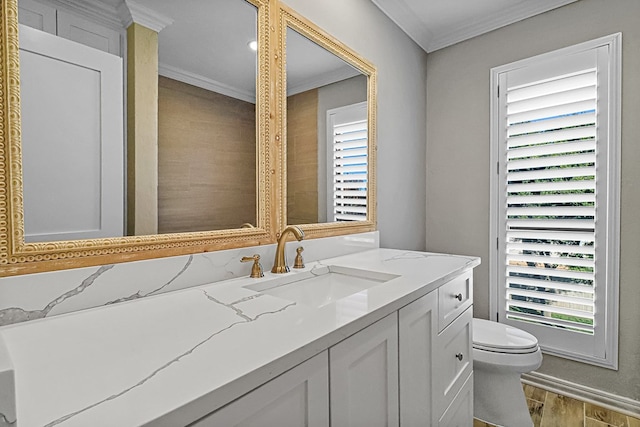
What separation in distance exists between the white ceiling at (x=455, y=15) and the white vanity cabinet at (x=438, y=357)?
5.66ft

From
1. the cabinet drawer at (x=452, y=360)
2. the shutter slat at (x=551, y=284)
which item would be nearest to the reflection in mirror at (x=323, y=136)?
the cabinet drawer at (x=452, y=360)

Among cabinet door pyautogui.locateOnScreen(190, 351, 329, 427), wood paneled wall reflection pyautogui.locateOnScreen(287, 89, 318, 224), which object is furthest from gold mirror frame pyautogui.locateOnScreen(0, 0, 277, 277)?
cabinet door pyautogui.locateOnScreen(190, 351, 329, 427)

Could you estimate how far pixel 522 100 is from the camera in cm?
216

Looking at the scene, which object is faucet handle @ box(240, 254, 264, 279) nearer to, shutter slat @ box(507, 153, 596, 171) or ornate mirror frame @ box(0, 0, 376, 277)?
ornate mirror frame @ box(0, 0, 376, 277)

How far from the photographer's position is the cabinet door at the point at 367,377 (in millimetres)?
739

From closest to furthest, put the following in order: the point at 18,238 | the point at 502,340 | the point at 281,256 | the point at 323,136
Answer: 1. the point at 18,238
2. the point at 281,256
3. the point at 323,136
4. the point at 502,340

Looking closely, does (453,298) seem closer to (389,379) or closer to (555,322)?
(389,379)

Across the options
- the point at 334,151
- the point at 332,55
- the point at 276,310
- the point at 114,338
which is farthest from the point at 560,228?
the point at 114,338

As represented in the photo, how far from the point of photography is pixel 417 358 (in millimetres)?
1070

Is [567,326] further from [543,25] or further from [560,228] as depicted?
A: [543,25]

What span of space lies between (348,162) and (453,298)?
850 mm

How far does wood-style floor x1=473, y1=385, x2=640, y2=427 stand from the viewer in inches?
70.8

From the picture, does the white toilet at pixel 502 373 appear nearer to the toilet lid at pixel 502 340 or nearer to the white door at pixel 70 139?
the toilet lid at pixel 502 340

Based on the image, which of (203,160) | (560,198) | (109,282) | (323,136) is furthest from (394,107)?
(109,282)
